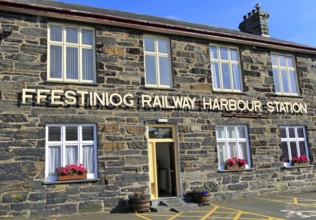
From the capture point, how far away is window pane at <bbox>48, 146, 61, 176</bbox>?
941 cm

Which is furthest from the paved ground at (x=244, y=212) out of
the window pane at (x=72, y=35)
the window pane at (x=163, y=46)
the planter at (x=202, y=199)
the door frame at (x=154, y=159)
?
the window pane at (x=163, y=46)

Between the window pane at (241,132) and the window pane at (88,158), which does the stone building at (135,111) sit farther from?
the window pane at (241,132)

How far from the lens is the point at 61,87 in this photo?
985 centimetres

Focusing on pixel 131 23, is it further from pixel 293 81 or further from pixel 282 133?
pixel 293 81

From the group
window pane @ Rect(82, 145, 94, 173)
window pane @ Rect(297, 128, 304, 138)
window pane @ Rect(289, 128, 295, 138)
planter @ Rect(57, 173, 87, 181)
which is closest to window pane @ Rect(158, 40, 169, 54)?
window pane @ Rect(82, 145, 94, 173)

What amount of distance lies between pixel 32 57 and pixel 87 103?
2063mm

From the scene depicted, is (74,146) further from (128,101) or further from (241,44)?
(241,44)

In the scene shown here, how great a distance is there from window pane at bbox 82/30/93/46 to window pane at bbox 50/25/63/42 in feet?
2.29

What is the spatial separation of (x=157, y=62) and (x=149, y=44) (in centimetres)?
70

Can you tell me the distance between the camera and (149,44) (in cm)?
1161

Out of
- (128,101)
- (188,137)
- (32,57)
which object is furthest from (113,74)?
(188,137)

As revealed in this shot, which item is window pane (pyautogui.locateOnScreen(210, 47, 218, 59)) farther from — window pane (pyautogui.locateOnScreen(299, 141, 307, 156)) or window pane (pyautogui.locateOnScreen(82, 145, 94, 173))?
window pane (pyautogui.locateOnScreen(82, 145, 94, 173))

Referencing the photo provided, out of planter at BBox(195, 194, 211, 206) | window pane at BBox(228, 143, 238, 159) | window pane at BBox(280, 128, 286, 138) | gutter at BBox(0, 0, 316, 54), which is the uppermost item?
gutter at BBox(0, 0, 316, 54)

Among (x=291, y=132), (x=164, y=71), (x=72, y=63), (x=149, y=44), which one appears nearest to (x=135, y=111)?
(x=164, y=71)
